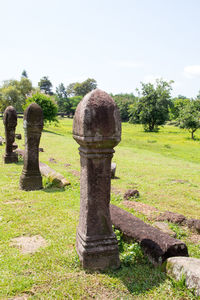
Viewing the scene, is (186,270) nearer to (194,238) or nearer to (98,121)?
(194,238)

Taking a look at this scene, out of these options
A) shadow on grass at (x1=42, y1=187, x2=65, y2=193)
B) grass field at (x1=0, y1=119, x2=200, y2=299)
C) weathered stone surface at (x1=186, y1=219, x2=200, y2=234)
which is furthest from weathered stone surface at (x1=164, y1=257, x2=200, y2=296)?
shadow on grass at (x1=42, y1=187, x2=65, y2=193)

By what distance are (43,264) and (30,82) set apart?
53.9 meters

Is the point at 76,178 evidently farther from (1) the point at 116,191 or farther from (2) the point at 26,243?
(2) the point at 26,243

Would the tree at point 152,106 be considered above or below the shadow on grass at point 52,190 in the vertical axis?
above

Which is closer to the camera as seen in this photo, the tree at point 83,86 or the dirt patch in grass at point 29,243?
the dirt patch in grass at point 29,243

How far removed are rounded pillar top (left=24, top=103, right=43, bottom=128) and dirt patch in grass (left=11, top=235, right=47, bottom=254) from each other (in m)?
3.75

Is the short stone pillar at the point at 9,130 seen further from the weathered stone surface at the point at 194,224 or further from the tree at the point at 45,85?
the tree at the point at 45,85

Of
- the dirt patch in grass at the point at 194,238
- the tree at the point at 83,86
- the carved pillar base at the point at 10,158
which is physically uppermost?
the tree at the point at 83,86

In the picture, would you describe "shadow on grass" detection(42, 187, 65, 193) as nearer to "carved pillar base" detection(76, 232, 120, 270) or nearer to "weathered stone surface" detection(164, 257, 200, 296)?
"carved pillar base" detection(76, 232, 120, 270)

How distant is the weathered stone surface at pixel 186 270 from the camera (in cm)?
307

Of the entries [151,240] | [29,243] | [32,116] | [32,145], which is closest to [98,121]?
[151,240]

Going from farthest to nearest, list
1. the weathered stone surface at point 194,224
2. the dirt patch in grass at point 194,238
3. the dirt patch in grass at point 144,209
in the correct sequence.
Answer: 1. the dirt patch in grass at point 144,209
2. the weathered stone surface at point 194,224
3. the dirt patch in grass at point 194,238

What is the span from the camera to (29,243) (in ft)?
14.6

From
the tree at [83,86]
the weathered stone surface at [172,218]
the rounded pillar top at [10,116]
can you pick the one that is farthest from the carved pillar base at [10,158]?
the tree at [83,86]
